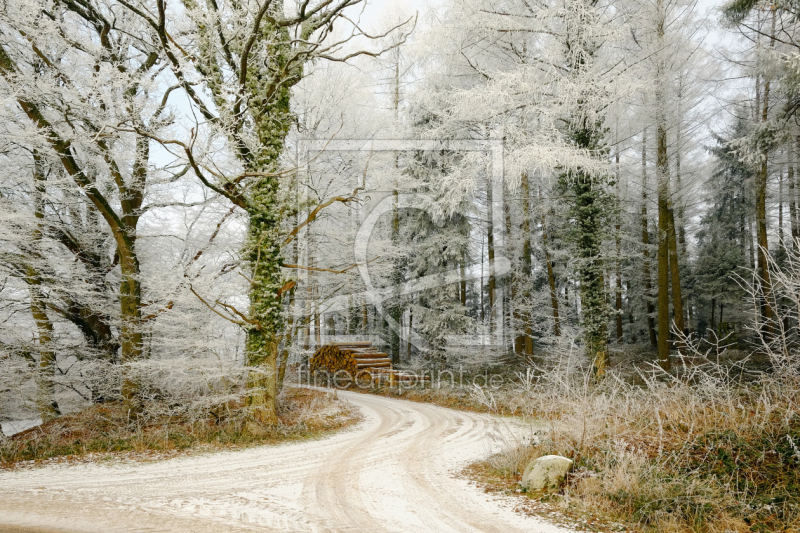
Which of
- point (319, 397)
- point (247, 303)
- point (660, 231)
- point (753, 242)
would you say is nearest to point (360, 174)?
point (247, 303)

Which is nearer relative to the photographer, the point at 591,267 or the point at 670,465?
the point at 670,465

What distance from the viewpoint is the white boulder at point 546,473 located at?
Answer: 484cm

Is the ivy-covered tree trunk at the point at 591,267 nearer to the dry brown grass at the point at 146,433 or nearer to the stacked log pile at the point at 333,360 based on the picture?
the dry brown grass at the point at 146,433

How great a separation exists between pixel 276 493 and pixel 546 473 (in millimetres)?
3101

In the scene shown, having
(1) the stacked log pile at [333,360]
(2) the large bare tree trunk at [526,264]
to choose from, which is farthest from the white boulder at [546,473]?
(1) the stacked log pile at [333,360]

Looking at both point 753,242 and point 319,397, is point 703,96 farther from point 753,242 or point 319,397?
point 319,397

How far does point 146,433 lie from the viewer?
26.5 ft

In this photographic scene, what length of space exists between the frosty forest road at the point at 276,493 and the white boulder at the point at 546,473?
1.51 ft

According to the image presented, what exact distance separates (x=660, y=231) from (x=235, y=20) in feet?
43.8

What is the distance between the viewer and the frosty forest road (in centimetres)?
400

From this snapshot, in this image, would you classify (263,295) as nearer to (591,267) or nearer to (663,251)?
(591,267)

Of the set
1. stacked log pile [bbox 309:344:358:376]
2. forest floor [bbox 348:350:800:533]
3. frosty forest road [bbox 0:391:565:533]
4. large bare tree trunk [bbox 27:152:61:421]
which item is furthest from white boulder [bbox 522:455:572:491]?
stacked log pile [bbox 309:344:358:376]

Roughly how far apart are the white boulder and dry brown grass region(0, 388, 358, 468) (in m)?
4.67

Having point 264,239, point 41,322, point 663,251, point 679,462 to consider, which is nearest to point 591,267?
point 663,251
